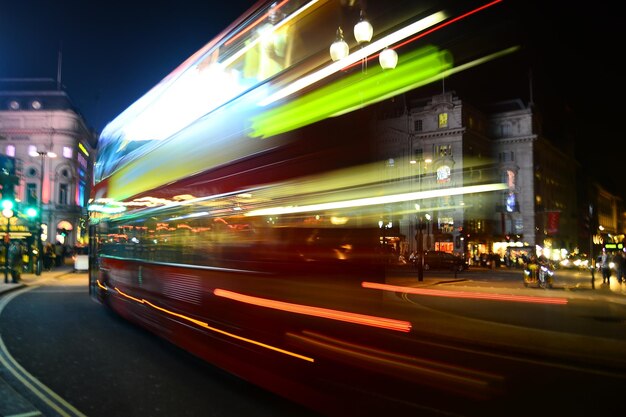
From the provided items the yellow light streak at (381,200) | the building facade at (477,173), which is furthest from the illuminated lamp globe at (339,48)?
the yellow light streak at (381,200)

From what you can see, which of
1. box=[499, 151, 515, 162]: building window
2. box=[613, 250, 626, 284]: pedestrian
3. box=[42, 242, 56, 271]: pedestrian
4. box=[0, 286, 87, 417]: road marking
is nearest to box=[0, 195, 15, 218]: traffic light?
box=[42, 242, 56, 271]: pedestrian

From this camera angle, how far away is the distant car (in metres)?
4.47

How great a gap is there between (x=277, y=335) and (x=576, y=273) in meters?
4.85

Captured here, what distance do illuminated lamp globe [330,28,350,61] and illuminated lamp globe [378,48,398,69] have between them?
39 cm

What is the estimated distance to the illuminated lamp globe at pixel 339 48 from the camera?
4605 millimetres

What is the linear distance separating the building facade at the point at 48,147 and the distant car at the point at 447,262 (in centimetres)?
5985

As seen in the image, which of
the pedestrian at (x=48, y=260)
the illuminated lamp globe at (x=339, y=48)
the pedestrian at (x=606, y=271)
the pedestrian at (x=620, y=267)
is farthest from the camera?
the pedestrian at (x=48, y=260)

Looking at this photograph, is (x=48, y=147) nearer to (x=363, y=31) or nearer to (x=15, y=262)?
(x=15, y=262)

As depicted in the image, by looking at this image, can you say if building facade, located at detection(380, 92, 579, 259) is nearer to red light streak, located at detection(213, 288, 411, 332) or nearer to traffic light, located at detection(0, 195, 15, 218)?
red light streak, located at detection(213, 288, 411, 332)

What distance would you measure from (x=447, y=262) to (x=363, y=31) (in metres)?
2.13

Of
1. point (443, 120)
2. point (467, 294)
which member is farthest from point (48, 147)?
Answer: point (467, 294)

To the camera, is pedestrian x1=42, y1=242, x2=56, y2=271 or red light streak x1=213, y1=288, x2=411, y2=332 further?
pedestrian x1=42, y1=242, x2=56, y2=271

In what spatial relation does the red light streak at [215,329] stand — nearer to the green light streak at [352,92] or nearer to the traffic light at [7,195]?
the green light streak at [352,92]

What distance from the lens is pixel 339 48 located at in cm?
463
